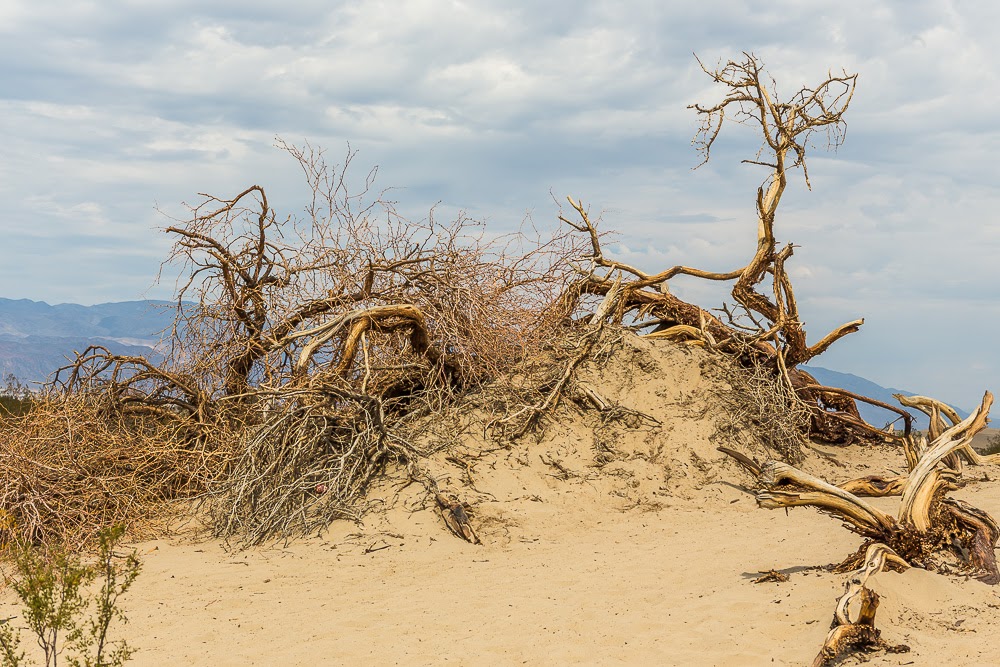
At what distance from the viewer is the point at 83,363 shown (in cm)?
962

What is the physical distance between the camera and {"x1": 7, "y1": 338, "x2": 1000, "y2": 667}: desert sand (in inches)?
187

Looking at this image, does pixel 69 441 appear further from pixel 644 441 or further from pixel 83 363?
pixel 644 441

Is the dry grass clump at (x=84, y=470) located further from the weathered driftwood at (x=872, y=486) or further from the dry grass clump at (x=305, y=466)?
the weathered driftwood at (x=872, y=486)

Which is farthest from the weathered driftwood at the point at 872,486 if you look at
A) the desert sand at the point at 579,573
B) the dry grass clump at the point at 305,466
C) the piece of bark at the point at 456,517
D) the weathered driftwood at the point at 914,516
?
the dry grass clump at the point at 305,466

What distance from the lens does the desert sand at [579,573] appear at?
4746mm

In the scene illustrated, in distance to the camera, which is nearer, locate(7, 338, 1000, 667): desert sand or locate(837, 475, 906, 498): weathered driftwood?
locate(7, 338, 1000, 667): desert sand

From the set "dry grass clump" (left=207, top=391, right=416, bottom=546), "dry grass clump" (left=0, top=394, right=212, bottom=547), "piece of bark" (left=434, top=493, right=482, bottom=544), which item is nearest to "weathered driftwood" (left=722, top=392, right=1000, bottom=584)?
"piece of bark" (left=434, top=493, right=482, bottom=544)

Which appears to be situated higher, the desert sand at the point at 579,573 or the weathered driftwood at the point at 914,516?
the weathered driftwood at the point at 914,516

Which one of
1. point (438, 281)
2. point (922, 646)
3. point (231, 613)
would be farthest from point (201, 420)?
point (922, 646)

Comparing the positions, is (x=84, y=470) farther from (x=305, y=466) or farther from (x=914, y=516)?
(x=914, y=516)

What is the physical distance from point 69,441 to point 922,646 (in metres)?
7.60

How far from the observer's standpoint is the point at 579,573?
6.27 meters

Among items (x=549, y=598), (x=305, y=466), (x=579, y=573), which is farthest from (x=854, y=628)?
(x=305, y=466)

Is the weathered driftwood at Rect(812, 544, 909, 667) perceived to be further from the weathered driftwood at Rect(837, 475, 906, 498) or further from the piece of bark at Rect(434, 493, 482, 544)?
the piece of bark at Rect(434, 493, 482, 544)
